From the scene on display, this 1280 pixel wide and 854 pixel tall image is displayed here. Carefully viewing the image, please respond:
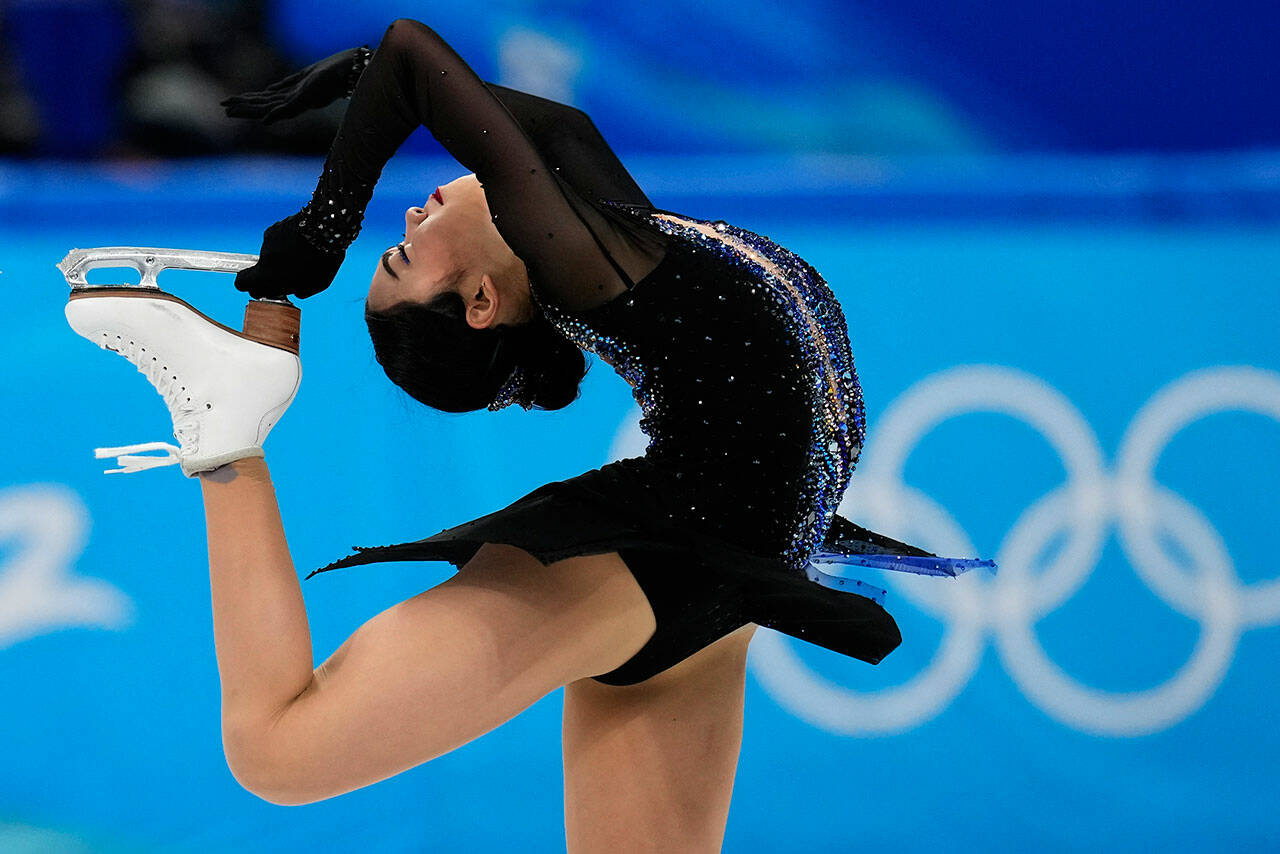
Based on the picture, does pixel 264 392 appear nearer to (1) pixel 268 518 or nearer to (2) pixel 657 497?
(1) pixel 268 518

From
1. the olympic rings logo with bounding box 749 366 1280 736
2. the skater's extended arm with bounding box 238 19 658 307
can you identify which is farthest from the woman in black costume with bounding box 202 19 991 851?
the olympic rings logo with bounding box 749 366 1280 736

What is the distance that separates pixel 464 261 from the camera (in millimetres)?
1809

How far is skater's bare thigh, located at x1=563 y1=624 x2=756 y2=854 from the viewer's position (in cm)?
183

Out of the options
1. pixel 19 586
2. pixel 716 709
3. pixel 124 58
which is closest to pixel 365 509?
pixel 19 586

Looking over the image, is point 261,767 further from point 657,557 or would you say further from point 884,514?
point 884,514

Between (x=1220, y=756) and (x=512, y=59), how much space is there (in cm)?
256

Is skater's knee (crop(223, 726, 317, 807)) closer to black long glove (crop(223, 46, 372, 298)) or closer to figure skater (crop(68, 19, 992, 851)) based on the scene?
figure skater (crop(68, 19, 992, 851))

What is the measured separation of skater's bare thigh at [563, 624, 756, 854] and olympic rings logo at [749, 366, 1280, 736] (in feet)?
2.84

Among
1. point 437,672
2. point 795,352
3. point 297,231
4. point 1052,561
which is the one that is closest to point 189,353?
point 297,231

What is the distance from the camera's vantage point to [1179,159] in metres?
2.75

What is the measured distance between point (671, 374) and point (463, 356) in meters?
0.33

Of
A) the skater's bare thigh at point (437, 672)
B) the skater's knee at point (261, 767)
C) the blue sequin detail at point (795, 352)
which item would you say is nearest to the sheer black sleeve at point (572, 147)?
the blue sequin detail at point (795, 352)

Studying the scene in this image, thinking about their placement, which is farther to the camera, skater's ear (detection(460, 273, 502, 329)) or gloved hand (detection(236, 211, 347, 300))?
skater's ear (detection(460, 273, 502, 329))

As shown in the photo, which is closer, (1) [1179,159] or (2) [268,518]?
(2) [268,518]
